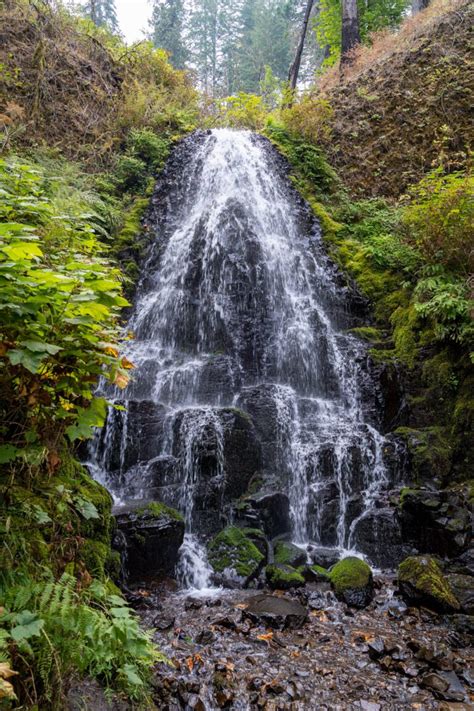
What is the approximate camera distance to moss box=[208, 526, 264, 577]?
19.4 feet

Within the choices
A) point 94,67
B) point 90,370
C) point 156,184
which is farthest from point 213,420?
point 94,67

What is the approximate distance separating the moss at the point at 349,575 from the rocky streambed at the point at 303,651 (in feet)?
0.51

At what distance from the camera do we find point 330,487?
7387 mm

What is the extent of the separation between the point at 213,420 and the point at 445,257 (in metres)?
5.55

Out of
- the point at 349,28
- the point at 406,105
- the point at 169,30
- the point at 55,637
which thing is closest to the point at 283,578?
the point at 55,637

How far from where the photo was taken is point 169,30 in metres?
29.9

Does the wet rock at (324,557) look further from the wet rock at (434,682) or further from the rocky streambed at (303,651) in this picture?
the wet rock at (434,682)

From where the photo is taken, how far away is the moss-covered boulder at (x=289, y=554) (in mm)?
6102

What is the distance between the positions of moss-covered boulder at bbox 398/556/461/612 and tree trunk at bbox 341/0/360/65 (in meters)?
18.3

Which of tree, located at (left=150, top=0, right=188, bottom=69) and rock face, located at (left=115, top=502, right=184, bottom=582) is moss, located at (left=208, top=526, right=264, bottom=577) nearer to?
rock face, located at (left=115, top=502, right=184, bottom=582)

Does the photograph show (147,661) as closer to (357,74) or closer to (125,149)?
(125,149)

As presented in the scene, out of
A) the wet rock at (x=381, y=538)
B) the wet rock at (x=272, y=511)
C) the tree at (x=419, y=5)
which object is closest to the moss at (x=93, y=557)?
the wet rock at (x=272, y=511)

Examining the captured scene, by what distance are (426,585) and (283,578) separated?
1692 millimetres

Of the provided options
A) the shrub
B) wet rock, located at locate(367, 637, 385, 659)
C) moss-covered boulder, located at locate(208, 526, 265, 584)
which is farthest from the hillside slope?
wet rock, located at locate(367, 637, 385, 659)
